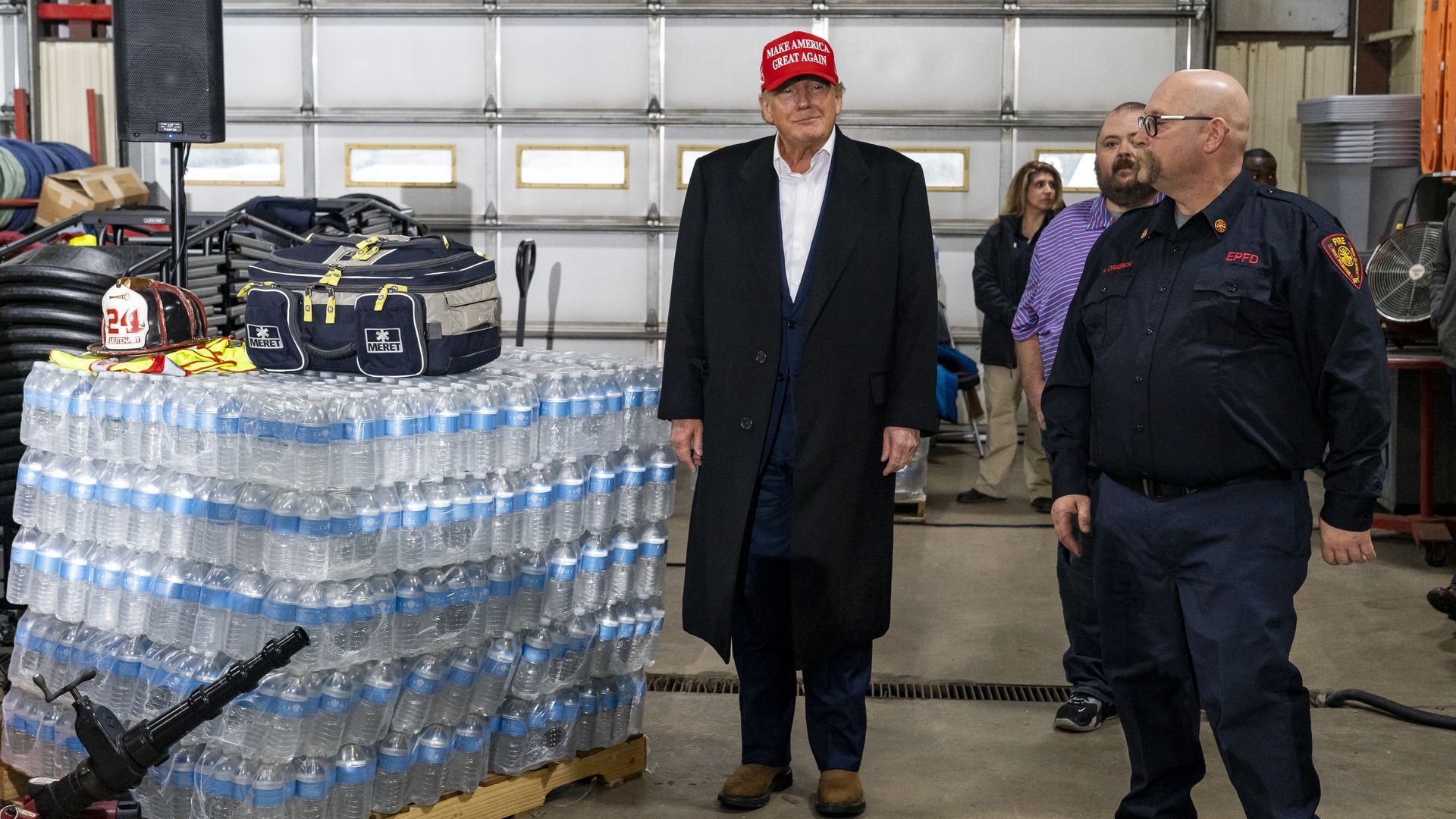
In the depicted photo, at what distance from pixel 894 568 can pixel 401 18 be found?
707cm

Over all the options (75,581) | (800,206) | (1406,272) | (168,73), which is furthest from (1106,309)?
(1406,272)

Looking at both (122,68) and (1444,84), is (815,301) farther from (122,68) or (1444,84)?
(1444,84)

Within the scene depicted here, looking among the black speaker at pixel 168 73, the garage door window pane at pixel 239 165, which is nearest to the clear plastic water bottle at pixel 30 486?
the black speaker at pixel 168 73

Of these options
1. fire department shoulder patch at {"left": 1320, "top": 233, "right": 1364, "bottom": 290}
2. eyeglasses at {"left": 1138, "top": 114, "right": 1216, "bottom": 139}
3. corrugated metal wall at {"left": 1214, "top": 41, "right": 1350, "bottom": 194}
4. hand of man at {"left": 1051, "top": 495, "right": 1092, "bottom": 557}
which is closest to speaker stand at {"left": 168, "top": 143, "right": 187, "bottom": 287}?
hand of man at {"left": 1051, "top": 495, "right": 1092, "bottom": 557}

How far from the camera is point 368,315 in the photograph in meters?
3.64

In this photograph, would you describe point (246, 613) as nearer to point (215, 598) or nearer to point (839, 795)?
point (215, 598)

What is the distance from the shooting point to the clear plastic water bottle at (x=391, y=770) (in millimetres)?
3545

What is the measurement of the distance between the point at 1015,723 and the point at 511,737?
1816 millimetres

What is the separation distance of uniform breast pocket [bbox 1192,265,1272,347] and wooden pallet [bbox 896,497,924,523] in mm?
5170

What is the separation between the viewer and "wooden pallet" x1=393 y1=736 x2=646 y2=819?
3734mm

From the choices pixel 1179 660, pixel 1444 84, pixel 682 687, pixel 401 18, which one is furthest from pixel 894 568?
pixel 401 18

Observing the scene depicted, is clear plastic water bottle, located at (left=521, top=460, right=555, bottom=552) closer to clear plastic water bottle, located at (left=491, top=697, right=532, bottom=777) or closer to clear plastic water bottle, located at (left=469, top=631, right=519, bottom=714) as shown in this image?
clear plastic water bottle, located at (left=469, top=631, right=519, bottom=714)

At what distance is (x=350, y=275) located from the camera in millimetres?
3748

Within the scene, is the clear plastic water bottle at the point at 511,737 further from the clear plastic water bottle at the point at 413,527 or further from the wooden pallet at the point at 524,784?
the clear plastic water bottle at the point at 413,527
